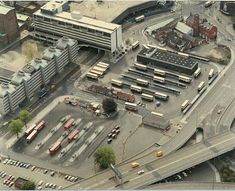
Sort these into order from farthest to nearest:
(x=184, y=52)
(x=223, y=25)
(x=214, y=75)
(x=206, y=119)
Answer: (x=223, y=25) < (x=184, y=52) < (x=214, y=75) < (x=206, y=119)

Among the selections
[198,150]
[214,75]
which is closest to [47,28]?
[214,75]

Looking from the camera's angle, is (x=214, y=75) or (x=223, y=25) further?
(x=223, y=25)

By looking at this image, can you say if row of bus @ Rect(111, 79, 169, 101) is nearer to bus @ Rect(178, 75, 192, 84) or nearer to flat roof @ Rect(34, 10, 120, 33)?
bus @ Rect(178, 75, 192, 84)

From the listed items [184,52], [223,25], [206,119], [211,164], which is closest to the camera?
[211,164]

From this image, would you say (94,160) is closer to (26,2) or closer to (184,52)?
(184,52)

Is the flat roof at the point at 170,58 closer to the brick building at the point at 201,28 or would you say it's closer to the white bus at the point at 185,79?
the white bus at the point at 185,79

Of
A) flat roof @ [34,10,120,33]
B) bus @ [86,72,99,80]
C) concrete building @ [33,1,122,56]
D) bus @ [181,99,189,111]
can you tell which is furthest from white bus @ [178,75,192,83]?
flat roof @ [34,10,120,33]

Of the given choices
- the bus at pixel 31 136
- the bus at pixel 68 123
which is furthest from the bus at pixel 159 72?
the bus at pixel 31 136
